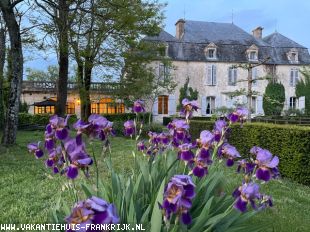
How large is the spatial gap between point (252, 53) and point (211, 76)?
5.00 meters

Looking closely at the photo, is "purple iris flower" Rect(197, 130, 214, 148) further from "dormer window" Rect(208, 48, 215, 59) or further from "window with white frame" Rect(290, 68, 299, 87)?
"window with white frame" Rect(290, 68, 299, 87)

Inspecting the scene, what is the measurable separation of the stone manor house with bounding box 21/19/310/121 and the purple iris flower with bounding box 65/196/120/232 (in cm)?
3325

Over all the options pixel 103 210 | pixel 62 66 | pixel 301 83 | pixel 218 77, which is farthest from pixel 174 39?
pixel 103 210

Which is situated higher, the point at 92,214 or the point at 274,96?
the point at 274,96

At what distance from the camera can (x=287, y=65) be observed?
3947cm

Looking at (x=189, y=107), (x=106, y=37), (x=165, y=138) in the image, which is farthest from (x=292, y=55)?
(x=189, y=107)

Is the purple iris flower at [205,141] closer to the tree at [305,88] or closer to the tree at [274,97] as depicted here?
the tree at [274,97]

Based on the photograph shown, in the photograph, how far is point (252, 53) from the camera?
1526 inches

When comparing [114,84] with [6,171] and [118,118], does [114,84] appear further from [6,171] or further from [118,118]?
[6,171]

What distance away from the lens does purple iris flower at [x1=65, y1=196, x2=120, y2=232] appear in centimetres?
151

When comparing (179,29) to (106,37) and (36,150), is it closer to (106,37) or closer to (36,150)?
(106,37)

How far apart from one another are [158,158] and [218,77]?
3492 centimetres

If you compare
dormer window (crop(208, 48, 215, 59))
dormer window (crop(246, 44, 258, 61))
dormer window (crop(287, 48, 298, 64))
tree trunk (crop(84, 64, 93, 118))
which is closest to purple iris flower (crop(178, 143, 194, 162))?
tree trunk (crop(84, 64, 93, 118))

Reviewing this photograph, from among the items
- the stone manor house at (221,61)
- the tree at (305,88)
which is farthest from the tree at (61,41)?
the tree at (305,88)
